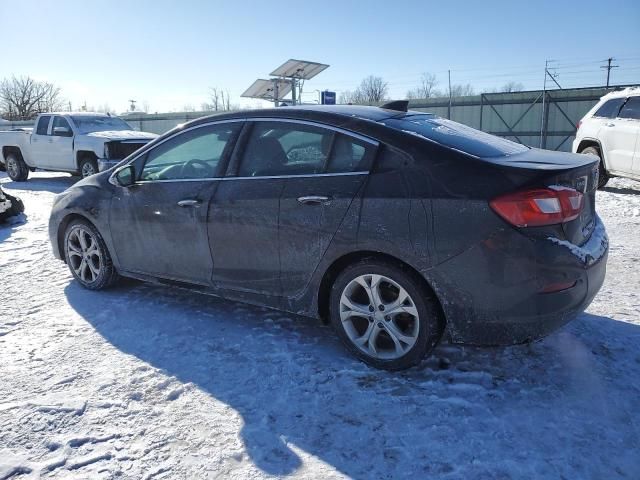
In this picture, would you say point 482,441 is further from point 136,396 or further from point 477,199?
point 136,396

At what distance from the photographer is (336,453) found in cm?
235

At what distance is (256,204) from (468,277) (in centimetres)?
146

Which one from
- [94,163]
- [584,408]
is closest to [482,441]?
[584,408]

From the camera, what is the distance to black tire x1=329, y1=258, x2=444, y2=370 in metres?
2.86

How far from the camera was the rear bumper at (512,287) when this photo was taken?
2594 mm

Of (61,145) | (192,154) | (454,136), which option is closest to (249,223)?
(192,154)

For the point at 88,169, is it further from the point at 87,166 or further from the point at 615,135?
the point at 615,135

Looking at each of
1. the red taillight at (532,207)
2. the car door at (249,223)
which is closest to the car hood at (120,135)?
the car door at (249,223)

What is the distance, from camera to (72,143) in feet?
38.6

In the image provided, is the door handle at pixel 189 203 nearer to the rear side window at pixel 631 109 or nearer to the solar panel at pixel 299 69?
the rear side window at pixel 631 109

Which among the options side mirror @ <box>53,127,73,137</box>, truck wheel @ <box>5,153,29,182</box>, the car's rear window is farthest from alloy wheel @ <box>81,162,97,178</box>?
the car's rear window

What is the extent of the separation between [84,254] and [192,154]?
1.57m

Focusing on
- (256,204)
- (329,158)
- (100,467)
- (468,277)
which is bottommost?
(100,467)

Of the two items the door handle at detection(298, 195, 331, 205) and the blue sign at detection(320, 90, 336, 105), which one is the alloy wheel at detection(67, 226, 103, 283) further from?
the blue sign at detection(320, 90, 336, 105)
